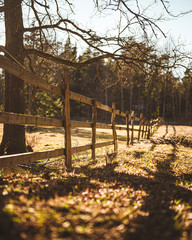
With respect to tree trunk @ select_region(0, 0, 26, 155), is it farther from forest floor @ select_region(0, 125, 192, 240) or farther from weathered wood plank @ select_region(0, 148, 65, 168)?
forest floor @ select_region(0, 125, 192, 240)

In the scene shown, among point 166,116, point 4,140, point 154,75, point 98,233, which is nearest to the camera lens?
point 98,233

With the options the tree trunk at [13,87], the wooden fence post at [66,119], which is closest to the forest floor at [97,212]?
the wooden fence post at [66,119]

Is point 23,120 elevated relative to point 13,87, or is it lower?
lower

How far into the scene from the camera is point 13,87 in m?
6.16

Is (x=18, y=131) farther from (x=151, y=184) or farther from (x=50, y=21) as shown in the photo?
(x=151, y=184)

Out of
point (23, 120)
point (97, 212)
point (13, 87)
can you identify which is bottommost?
point (97, 212)

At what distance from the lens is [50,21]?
7309 millimetres

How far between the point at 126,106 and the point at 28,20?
51.9m

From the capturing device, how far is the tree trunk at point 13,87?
616 cm

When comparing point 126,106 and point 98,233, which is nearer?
point 98,233

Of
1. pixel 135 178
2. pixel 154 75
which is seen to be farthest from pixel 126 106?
pixel 135 178

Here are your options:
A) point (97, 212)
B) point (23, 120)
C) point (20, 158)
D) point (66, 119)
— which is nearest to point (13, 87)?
point (66, 119)

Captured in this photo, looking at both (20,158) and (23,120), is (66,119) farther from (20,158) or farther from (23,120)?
(20,158)

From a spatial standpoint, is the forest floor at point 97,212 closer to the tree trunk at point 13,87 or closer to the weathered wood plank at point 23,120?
the weathered wood plank at point 23,120
